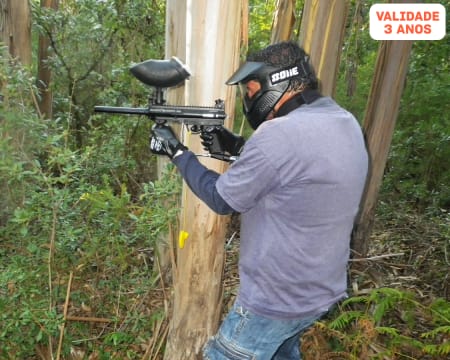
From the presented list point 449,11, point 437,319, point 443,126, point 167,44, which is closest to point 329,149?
point 167,44

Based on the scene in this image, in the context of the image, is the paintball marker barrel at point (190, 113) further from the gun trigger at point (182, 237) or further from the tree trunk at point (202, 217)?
the gun trigger at point (182, 237)

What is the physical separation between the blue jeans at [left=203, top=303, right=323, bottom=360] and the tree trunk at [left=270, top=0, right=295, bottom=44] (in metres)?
2.68

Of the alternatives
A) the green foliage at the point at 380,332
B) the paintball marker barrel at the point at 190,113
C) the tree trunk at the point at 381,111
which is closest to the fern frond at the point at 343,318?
the green foliage at the point at 380,332

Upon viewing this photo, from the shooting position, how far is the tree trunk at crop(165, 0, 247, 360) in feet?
8.30

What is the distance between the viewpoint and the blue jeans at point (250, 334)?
98.8 inches

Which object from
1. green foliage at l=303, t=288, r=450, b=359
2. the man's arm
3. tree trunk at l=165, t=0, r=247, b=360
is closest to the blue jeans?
tree trunk at l=165, t=0, r=247, b=360

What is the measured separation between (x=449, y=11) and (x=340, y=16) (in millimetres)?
3118

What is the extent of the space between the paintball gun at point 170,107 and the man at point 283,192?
76 millimetres

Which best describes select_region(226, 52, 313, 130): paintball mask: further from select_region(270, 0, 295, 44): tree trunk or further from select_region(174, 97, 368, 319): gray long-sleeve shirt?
select_region(270, 0, 295, 44): tree trunk

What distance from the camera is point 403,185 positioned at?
27.1ft

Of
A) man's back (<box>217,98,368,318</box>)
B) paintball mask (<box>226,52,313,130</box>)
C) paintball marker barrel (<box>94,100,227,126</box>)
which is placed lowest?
man's back (<box>217,98,368,318</box>)

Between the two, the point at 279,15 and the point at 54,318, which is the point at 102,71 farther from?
the point at 54,318

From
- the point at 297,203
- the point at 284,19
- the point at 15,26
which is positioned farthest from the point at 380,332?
the point at 15,26

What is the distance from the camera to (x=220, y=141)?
269cm
